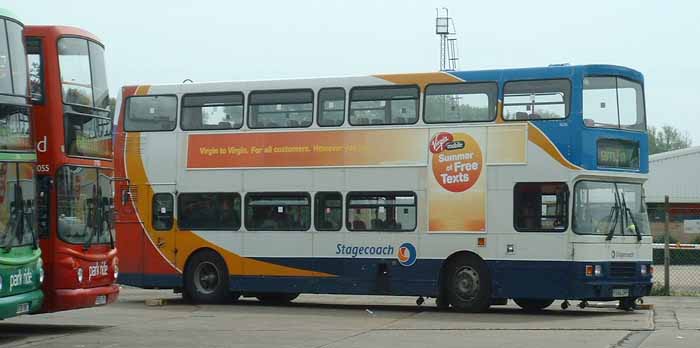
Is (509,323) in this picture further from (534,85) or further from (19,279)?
(19,279)

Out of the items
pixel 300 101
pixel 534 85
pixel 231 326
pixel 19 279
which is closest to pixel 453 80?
pixel 534 85

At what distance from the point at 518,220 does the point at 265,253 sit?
4977 mm

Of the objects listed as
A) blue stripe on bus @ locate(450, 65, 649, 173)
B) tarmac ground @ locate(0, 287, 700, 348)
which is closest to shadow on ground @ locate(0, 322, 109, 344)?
tarmac ground @ locate(0, 287, 700, 348)

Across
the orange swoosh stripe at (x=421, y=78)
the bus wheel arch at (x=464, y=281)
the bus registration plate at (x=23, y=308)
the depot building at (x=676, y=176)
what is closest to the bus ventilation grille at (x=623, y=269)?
the bus wheel arch at (x=464, y=281)

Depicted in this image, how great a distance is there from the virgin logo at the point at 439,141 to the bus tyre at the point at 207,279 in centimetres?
484

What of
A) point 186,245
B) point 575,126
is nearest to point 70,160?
point 186,245

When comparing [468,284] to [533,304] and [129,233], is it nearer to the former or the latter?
[533,304]

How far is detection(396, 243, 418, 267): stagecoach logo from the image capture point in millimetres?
21797

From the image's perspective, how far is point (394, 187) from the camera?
21.9 metres

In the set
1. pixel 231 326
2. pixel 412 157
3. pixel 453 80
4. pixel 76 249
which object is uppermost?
pixel 453 80

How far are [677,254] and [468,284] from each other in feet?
62.1

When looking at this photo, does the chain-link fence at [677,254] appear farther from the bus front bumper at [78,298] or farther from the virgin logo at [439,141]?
the bus front bumper at [78,298]

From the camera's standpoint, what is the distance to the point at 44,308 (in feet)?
57.8

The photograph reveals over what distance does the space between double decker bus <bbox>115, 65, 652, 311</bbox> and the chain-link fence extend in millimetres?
4503
